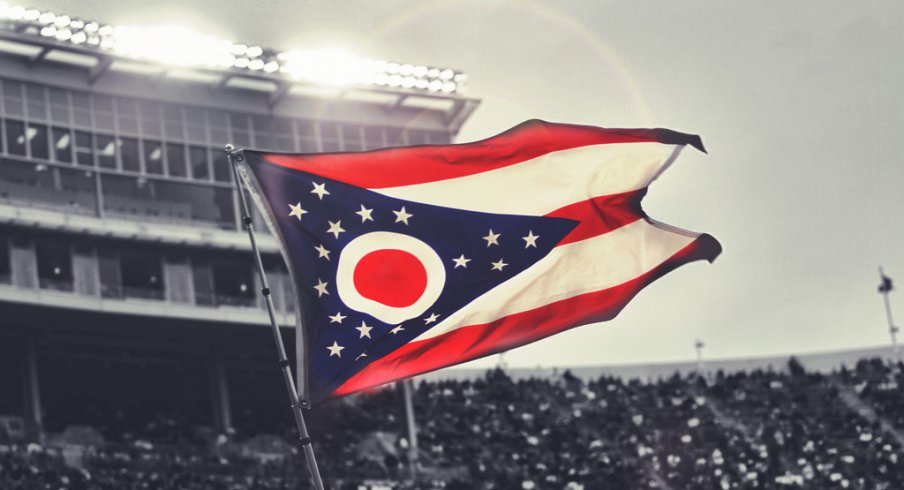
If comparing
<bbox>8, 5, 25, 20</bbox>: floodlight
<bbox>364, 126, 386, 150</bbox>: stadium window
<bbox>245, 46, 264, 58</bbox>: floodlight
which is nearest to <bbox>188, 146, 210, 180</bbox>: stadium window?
<bbox>245, 46, 264, 58</bbox>: floodlight

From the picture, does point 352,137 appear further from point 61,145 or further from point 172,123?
point 61,145

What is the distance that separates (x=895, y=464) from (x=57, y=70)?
92.0 ft

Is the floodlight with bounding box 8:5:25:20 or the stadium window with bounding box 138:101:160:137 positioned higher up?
the floodlight with bounding box 8:5:25:20

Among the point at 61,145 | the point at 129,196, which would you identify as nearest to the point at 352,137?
the point at 129,196

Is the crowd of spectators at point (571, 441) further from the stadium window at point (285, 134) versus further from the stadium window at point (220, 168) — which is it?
the stadium window at point (285, 134)

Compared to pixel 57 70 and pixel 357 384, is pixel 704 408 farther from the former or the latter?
pixel 357 384

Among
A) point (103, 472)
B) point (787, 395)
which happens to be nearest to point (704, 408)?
point (787, 395)

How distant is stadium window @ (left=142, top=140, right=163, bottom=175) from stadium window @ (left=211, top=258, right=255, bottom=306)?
336 centimetres

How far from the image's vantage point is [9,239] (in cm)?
4834

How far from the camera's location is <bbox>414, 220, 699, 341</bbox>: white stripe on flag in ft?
60.6

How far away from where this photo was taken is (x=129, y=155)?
5088 cm

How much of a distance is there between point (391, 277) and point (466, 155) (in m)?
1.71

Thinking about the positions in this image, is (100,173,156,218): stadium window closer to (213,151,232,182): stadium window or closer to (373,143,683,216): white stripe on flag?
(213,151,232,182): stadium window

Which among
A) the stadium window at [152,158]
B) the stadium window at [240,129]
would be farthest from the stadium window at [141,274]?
the stadium window at [240,129]
